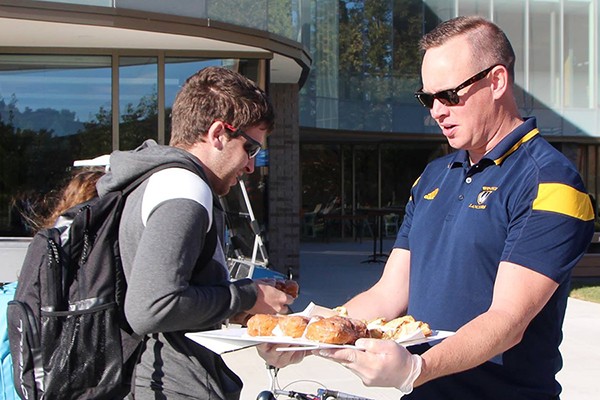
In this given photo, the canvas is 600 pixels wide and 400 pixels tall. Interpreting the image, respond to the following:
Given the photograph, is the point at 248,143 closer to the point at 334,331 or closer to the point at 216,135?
the point at 216,135

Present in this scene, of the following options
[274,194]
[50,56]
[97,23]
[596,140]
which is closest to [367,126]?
[596,140]

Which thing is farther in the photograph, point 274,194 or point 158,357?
point 274,194

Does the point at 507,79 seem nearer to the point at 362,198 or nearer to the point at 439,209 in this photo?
the point at 439,209

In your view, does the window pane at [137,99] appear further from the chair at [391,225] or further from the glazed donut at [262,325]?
the chair at [391,225]

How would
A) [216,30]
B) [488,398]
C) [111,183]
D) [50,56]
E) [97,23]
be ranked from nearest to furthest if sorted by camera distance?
[488,398] → [111,183] → [97,23] → [216,30] → [50,56]

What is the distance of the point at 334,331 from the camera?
1.99 meters

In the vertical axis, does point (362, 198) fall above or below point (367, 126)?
below

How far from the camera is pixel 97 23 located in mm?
8648

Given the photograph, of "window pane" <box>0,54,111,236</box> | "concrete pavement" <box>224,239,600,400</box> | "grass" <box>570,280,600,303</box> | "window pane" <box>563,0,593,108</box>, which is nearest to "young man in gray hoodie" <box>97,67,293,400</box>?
"concrete pavement" <box>224,239,600,400</box>

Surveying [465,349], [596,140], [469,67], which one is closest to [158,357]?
[465,349]

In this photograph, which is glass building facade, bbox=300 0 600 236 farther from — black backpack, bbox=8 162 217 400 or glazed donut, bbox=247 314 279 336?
glazed donut, bbox=247 314 279 336

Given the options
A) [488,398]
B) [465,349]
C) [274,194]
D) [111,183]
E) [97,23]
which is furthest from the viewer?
[274,194]

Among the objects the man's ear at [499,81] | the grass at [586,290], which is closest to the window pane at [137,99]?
the grass at [586,290]

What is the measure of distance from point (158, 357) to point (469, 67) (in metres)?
1.26
